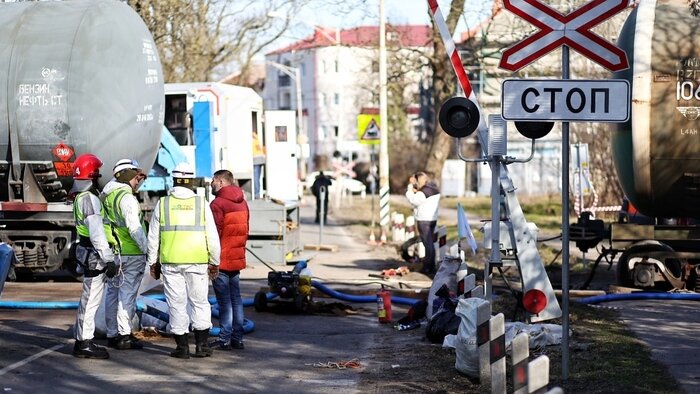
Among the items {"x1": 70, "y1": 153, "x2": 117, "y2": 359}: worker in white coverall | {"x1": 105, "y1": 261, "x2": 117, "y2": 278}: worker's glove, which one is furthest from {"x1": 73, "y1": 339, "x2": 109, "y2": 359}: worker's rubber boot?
{"x1": 105, "y1": 261, "x2": 117, "y2": 278}: worker's glove

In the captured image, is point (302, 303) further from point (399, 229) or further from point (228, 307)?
point (399, 229)

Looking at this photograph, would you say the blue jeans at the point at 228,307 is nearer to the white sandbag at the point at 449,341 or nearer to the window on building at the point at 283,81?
the white sandbag at the point at 449,341

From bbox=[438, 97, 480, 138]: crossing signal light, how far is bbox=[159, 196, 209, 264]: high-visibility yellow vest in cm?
254

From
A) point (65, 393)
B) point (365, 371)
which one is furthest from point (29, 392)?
point (365, 371)

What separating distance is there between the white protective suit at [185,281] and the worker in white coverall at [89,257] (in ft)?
1.46

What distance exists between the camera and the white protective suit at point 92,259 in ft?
35.5

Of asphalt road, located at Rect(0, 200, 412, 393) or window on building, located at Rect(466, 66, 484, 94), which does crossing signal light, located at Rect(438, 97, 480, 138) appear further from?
window on building, located at Rect(466, 66, 484, 94)

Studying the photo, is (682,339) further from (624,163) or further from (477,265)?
(477,265)

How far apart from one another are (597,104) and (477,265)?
12.2 meters

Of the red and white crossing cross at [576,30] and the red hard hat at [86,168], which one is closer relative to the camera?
the red and white crossing cross at [576,30]

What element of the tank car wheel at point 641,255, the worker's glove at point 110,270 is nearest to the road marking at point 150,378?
the worker's glove at point 110,270

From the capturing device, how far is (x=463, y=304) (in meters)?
10.2

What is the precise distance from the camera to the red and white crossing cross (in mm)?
8594

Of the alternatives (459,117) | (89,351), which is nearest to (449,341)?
(459,117)
